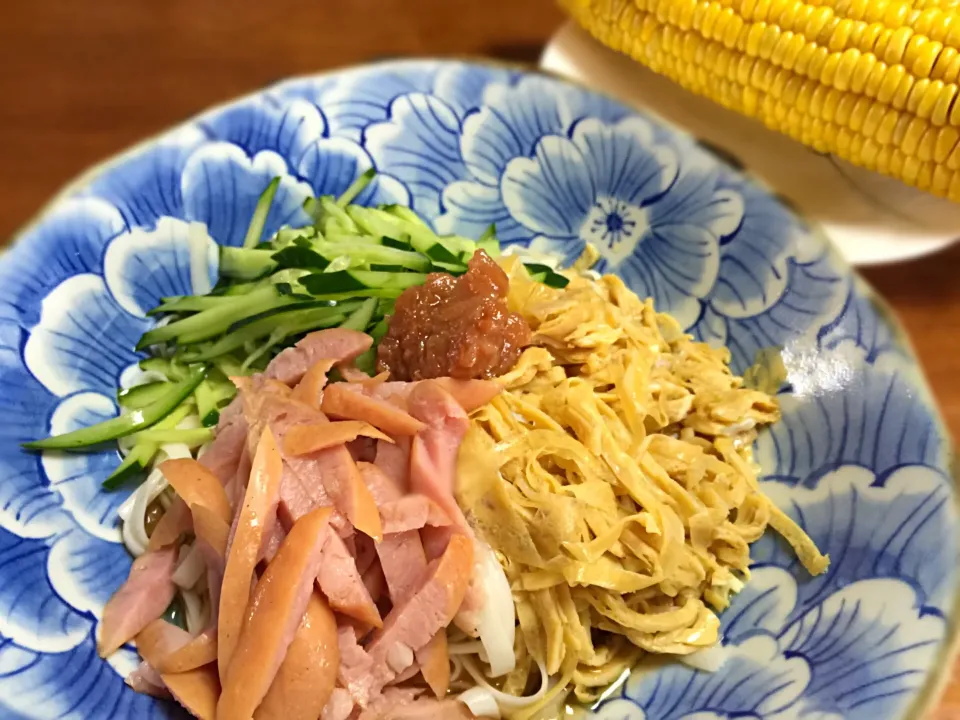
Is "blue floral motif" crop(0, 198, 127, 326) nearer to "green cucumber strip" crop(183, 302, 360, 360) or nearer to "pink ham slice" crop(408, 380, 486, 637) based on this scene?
"green cucumber strip" crop(183, 302, 360, 360)

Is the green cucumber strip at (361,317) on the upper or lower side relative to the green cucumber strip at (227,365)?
upper

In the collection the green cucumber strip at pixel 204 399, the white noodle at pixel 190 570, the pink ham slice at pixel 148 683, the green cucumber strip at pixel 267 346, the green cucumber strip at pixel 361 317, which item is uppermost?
the green cucumber strip at pixel 361 317

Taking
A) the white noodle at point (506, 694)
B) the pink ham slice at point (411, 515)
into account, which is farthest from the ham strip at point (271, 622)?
the white noodle at point (506, 694)

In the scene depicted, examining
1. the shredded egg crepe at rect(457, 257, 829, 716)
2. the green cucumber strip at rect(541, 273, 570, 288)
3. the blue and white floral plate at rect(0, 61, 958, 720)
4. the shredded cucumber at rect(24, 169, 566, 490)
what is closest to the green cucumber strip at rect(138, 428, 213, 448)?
the shredded cucumber at rect(24, 169, 566, 490)

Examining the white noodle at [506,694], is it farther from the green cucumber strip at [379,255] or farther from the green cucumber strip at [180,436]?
the green cucumber strip at [379,255]

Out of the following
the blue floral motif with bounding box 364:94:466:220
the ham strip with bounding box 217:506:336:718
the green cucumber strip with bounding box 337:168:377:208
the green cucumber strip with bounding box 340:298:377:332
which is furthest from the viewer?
the blue floral motif with bounding box 364:94:466:220

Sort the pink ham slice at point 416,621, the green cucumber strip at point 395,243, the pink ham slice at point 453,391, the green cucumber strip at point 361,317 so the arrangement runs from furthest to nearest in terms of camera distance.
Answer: the green cucumber strip at point 395,243 < the green cucumber strip at point 361,317 < the pink ham slice at point 453,391 < the pink ham slice at point 416,621

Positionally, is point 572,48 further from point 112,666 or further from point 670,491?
point 112,666

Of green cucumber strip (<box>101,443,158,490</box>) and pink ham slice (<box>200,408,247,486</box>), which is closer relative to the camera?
pink ham slice (<box>200,408,247,486</box>)
